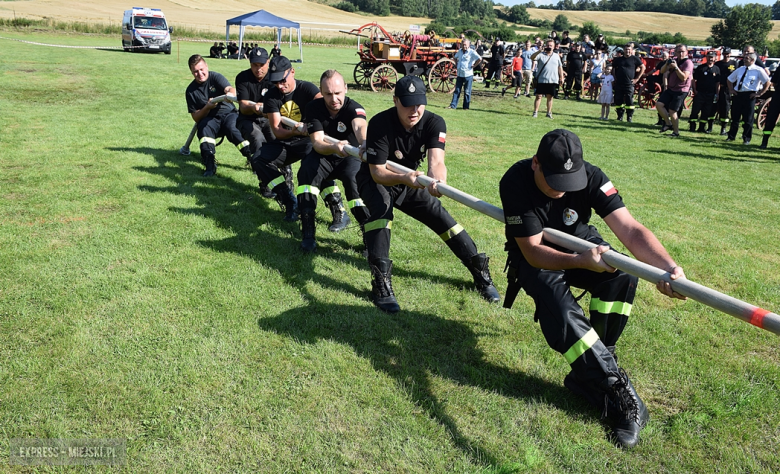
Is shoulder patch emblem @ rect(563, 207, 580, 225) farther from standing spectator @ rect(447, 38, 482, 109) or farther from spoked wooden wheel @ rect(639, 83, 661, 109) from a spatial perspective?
spoked wooden wheel @ rect(639, 83, 661, 109)

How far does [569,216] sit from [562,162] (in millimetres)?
547

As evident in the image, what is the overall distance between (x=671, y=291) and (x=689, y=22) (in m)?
111

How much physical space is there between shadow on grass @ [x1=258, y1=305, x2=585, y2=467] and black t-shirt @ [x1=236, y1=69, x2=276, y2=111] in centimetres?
436

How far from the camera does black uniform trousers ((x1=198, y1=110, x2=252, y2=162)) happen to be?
8.24 m

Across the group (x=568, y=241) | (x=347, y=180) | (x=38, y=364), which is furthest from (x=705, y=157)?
(x=38, y=364)

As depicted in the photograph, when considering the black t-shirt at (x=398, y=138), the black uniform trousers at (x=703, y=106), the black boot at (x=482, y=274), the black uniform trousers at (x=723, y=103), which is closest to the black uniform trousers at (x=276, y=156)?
the black t-shirt at (x=398, y=138)

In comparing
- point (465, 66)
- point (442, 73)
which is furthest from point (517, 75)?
point (465, 66)

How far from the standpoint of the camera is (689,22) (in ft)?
305

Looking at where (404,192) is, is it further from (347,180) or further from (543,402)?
(543,402)

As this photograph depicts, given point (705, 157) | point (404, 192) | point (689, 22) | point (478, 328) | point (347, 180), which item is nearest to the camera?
point (478, 328)

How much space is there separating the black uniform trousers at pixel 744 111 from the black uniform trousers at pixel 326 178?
1161cm

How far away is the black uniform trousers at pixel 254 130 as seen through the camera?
7.71 meters

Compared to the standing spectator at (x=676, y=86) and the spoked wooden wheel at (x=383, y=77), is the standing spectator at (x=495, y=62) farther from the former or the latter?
the standing spectator at (x=676, y=86)

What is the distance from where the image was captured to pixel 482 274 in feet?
16.1
